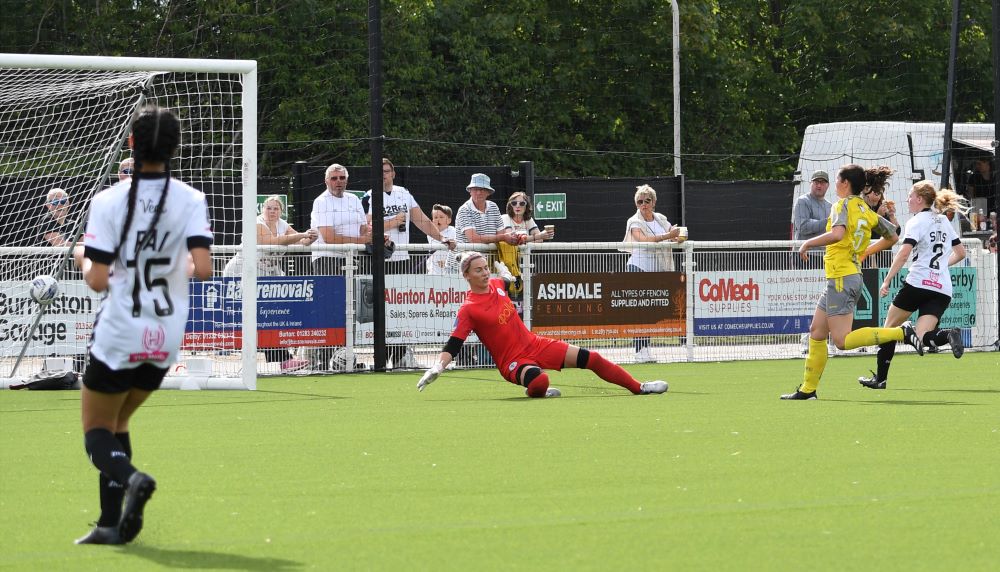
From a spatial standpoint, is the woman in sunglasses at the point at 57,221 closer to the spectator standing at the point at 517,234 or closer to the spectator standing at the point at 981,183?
the spectator standing at the point at 517,234

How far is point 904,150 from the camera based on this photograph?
82.4 ft

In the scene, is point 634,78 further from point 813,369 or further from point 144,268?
point 144,268

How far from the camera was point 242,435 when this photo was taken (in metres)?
9.69

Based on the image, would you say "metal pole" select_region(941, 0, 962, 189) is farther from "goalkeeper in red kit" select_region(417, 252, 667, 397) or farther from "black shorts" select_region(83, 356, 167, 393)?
"black shorts" select_region(83, 356, 167, 393)

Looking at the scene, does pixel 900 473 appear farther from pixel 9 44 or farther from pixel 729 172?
pixel 729 172

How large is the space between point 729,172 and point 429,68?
870 centimetres

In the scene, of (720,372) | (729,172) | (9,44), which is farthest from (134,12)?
(720,372)

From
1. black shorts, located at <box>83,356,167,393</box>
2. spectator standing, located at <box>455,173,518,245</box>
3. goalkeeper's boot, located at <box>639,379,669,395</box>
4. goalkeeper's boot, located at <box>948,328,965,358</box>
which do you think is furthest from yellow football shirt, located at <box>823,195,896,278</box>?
black shorts, located at <box>83,356,167,393</box>

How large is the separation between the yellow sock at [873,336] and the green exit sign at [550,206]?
1160cm

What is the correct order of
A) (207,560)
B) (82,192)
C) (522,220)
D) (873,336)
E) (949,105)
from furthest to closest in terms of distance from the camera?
1. (949,105)
2. (522,220)
3. (82,192)
4. (873,336)
5. (207,560)

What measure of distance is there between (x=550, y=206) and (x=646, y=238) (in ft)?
20.6

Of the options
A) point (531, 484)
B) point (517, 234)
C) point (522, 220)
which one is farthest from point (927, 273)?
point (531, 484)

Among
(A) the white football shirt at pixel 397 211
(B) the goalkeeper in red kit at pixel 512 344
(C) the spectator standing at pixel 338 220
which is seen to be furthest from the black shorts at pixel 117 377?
(A) the white football shirt at pixel 397 211

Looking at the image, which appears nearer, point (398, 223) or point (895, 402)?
point (895, 402)
